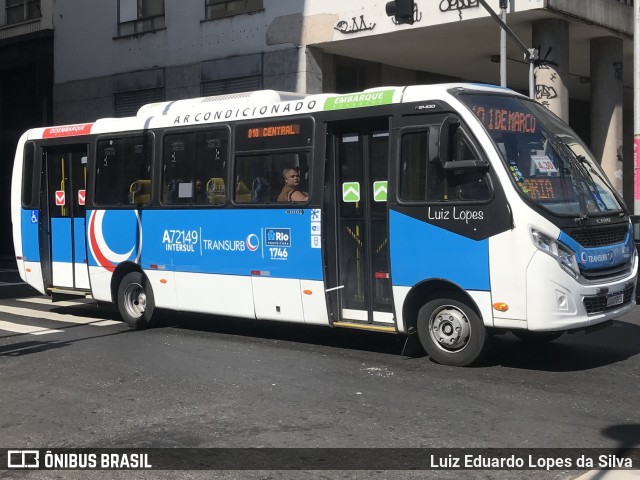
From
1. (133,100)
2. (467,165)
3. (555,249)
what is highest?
(133,100)

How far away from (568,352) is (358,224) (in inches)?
111

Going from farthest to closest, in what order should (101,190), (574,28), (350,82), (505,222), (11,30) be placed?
1. (11,30)
2. (350,82)
3. (574,28)
4. (101,190)
5. (505,222)

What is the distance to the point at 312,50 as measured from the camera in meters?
24.3

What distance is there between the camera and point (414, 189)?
31.8ft

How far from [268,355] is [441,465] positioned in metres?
4.67

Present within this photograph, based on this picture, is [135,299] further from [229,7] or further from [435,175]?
[229,7]

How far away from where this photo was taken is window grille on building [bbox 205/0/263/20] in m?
25.3

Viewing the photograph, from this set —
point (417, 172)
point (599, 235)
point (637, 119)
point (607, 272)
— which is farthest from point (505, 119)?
point (637, 119)

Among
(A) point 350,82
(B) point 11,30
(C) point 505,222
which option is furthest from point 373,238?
(B) point 11,30

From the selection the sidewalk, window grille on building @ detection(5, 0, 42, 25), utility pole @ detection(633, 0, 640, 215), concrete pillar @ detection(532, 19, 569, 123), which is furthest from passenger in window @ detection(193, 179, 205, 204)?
window grille on building @ detection(5, 0, 42, 25)

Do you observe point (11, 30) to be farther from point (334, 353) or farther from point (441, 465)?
point (441, 465)

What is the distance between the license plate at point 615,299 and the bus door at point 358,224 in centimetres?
231

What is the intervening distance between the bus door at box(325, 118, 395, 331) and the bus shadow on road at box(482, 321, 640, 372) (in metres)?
1.46

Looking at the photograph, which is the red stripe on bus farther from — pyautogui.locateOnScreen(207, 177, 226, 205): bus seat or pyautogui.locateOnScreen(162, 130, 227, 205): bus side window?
pyautogui.locateOnScreen(207, 177, 226, 205): bus seat
